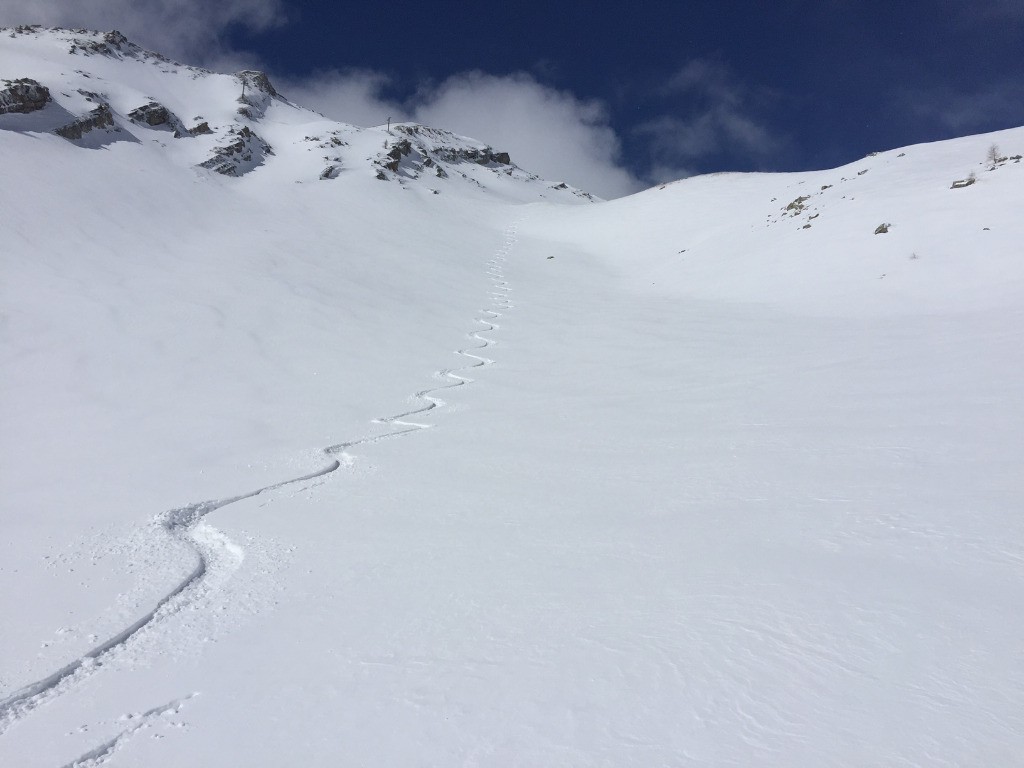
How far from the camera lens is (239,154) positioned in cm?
2877

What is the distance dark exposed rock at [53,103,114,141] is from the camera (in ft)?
68.1

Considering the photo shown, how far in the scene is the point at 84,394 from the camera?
18.7 ft

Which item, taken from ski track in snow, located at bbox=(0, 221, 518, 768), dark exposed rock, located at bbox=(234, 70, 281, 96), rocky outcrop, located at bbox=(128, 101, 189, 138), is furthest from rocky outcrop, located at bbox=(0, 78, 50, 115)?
dark exposed rock, located at bbox=(234, 70, 281, 96)

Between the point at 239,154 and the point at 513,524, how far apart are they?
103ft

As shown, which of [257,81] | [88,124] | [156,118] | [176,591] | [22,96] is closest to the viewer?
[176,591]

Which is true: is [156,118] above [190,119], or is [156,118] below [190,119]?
below

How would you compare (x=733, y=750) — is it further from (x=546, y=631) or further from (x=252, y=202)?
(x=252, y=202)

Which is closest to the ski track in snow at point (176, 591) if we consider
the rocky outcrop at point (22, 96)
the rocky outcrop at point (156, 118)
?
the rocky outcrop at point (22, 96)

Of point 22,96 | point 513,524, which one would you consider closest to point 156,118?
point 22,96

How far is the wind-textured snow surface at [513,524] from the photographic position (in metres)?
1.73

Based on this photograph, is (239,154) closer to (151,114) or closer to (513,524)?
(151,114)

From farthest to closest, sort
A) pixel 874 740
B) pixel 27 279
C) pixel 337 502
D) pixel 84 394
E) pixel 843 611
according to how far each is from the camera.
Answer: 1. pixel 27 279
2. pixel 84 394
3. pixel 337 502
4. pixel 843 611
5. pixel 874 740

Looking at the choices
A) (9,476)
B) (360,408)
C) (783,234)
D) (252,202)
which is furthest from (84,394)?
(252,202)

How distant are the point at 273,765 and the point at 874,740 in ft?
5.38
